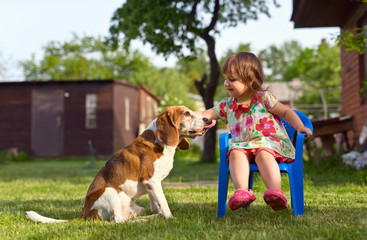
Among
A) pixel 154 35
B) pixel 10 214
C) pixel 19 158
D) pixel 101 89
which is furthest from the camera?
pixel 101 89

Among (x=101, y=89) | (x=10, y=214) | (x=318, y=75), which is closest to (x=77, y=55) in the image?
(x=318, y=75)

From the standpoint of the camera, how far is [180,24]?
44.8 ft

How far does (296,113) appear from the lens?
3.99 meters

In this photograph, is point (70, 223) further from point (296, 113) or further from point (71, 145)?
point (71, 145)

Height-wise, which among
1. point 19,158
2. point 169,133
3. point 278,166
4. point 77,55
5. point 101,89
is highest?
point 77,55

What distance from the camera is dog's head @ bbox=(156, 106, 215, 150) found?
3.77 metres

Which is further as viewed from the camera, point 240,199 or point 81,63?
point 81,63

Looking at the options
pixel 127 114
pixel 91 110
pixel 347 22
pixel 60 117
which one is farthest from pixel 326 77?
pixel 347 22

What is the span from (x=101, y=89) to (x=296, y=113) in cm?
1837

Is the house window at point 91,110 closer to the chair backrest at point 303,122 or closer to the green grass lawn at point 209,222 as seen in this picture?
the green grass lawn at point 209,222

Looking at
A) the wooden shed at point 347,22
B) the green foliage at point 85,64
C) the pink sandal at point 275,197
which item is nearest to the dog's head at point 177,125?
Answer: the pink sandal at point 275,197

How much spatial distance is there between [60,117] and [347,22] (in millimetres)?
15285

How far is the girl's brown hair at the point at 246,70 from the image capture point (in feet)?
12.2

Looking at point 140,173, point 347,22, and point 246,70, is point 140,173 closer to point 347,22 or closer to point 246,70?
point 246,70
